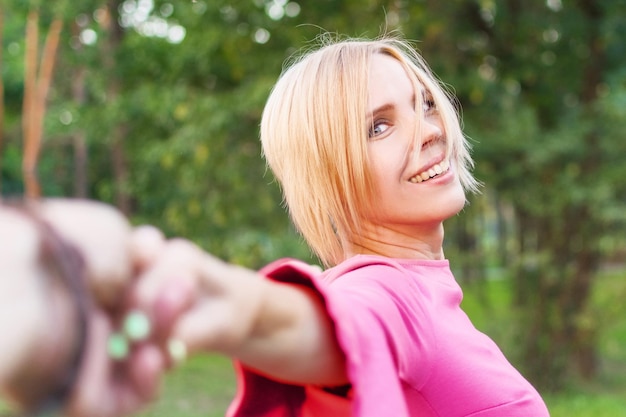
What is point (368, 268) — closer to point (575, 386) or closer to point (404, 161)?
point (404, 161)

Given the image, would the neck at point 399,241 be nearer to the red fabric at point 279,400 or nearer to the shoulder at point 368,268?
the shoulder at point 368,268

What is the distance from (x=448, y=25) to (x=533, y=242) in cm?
239

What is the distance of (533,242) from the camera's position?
28.1 feet

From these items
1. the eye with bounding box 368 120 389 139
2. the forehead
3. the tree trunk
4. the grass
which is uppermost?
the forehead

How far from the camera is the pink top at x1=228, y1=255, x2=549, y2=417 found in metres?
0.85

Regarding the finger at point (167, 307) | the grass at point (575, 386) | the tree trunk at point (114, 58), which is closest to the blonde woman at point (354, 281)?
the finger at point (167, 307)

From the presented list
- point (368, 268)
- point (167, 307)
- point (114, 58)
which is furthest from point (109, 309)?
point (114, 58)

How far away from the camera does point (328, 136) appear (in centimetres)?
125

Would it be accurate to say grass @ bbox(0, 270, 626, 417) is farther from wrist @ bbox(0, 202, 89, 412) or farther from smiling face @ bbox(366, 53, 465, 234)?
wrist @ bbox(0, 202, 89, 412)

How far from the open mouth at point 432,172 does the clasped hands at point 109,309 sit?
0.64 meters

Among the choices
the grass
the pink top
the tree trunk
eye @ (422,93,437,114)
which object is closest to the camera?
the pink top

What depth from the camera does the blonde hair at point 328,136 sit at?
125cm

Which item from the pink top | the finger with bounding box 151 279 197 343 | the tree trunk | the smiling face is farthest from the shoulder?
the tree trunk

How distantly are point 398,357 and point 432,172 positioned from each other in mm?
411
